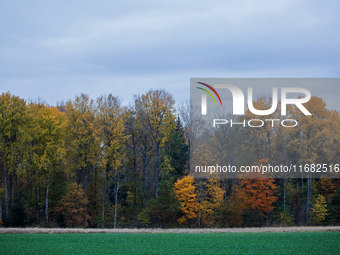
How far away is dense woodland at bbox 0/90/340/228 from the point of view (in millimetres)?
40562

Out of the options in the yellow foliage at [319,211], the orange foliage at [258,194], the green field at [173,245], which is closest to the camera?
the green field at [173,245]

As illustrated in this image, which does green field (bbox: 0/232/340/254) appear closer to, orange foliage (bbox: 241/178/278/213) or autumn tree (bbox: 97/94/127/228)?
orange foliage (bbox: 241/178/278/213)

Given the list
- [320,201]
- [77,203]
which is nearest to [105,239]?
[77,203]

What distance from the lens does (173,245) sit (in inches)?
910

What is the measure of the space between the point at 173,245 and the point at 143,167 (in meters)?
27.4

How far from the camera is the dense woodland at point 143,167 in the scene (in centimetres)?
4056

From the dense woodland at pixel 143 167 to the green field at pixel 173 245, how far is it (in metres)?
14.4

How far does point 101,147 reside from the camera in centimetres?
4509

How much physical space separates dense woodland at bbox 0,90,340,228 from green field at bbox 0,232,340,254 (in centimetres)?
1436

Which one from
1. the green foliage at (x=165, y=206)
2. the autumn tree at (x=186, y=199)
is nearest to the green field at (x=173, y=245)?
the green foliage at (x=165, y=206)

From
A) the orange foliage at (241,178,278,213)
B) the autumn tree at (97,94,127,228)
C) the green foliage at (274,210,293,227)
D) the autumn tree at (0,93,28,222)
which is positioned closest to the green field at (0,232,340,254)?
the orange foliage at (241,178,278,213)

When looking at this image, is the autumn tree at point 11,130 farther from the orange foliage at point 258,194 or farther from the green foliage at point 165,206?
the orange foliage at point 258,194

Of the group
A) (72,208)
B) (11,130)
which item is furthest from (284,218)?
(11,130)

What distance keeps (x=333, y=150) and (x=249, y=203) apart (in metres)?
11.9
